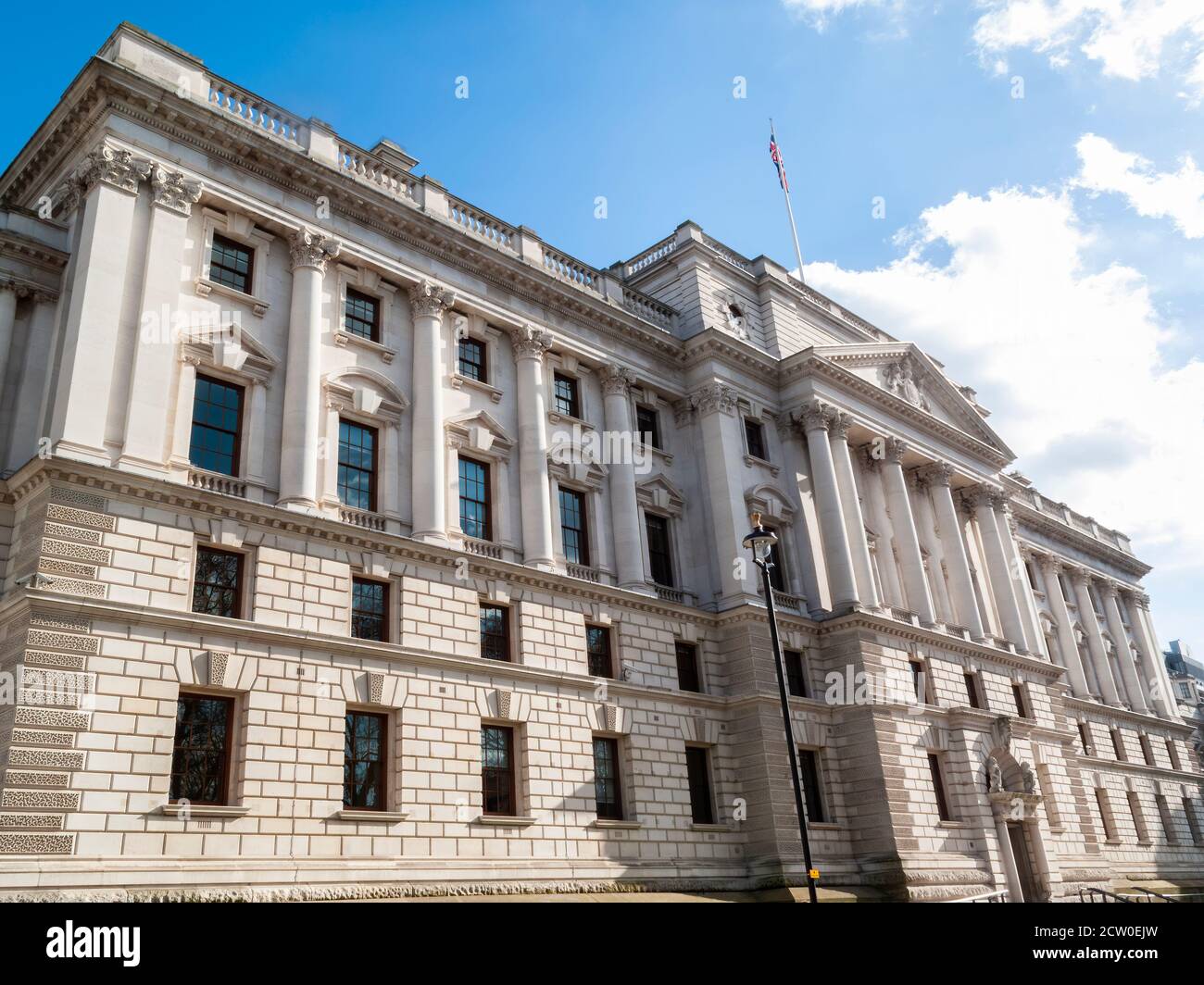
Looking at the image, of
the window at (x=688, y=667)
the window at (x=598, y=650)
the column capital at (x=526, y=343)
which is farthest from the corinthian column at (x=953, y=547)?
the column capital at (x=526, y=343)

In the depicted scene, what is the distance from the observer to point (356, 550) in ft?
79.7

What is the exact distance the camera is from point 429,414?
90.8 feet

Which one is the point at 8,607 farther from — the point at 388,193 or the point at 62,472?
the point at 388,193

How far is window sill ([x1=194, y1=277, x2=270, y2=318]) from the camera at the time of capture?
2439 centimetres

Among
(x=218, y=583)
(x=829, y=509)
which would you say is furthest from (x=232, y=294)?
(x=829, y=509)

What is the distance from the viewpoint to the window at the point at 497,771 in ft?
81.6

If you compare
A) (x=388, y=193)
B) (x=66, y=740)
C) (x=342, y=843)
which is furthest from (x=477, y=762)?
(x=388, y=193)

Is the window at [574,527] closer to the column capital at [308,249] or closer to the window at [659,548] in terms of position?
the window at [659,548]

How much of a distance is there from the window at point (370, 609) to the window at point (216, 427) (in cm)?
411

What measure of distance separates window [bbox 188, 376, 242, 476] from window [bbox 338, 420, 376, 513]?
110 inches

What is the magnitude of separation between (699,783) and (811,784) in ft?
15.5

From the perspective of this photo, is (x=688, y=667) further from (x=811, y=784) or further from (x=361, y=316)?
(x=361, y=316)

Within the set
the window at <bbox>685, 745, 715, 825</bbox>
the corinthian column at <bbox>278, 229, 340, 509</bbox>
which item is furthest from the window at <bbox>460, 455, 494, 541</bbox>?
the window at <bbox>685, 745, 715, 825</bbox>
